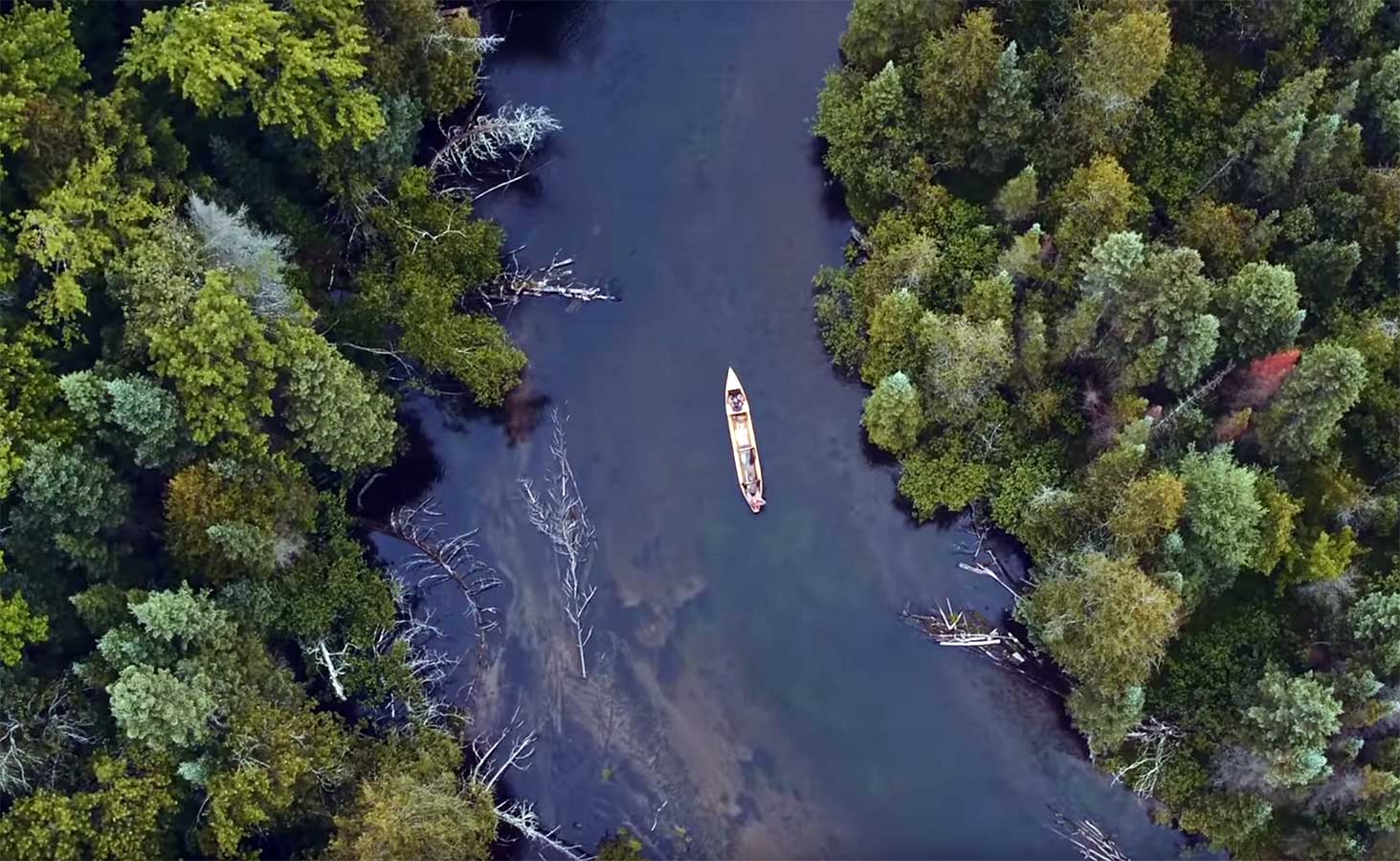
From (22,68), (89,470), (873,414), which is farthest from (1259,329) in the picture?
(22,68)

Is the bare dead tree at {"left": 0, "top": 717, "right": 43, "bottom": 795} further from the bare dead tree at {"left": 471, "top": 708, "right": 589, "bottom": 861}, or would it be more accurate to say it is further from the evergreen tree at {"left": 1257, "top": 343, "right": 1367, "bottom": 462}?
the evergreen tree at {"left": 1257, "top": 343, "right": 1367, "bottom": 462}

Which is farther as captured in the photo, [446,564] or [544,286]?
[544,286]

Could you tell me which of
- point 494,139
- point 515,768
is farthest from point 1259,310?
point 515,768

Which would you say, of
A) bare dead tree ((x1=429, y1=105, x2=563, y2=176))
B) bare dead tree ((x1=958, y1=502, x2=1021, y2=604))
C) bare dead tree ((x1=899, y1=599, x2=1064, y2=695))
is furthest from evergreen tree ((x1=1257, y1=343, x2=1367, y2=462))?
bare dead tree ((x1=429, y1=105, x2=563, y2=176))

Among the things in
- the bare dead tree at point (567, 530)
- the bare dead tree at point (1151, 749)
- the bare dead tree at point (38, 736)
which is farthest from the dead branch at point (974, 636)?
the bare dead tree at point (38, 736)

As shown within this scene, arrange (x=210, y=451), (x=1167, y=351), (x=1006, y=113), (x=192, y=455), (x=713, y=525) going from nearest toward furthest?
(x=192, y=455), (x=210, y=451), (x=1167, y=351), (x=1006, y=113), (x=713, y=525)

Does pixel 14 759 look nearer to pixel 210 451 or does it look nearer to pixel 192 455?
pixel 192 455

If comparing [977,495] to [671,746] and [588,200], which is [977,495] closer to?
[671,746]

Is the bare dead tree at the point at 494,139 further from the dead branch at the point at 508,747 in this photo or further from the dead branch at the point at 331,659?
the dead branch at the point at 508,747
